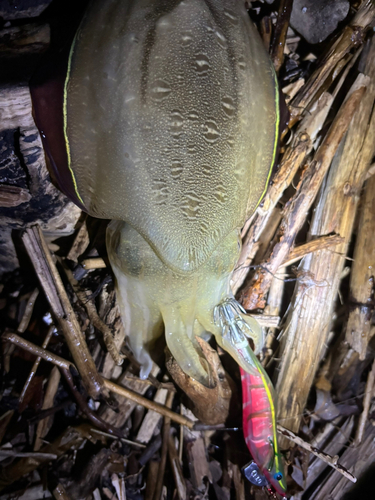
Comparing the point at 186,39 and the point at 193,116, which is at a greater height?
the point at 186,39

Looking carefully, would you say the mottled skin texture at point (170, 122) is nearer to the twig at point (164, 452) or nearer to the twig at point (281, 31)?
the twig at point (281, 31)

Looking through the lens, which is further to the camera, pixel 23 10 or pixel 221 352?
pixel 221 352

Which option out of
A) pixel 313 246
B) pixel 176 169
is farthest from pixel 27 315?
pixel 313 246

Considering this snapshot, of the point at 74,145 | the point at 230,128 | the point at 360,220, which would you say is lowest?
the point at 360,220

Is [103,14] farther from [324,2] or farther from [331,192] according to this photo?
[331,192]

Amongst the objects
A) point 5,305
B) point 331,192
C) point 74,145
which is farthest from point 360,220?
point 5,305

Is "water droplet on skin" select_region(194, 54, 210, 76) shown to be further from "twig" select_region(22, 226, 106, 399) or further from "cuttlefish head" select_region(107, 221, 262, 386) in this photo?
"twig" select_region(22, 226, 106, 399)

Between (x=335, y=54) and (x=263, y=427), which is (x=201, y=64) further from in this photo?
(x=263, y=427)

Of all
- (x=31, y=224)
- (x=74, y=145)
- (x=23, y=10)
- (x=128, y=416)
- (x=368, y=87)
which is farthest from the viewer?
(x=128, y=416)
